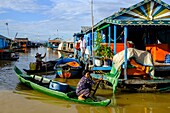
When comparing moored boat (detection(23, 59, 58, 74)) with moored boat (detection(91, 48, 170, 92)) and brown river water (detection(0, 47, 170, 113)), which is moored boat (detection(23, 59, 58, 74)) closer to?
brown river water (detection(0, 47, 170, 113))

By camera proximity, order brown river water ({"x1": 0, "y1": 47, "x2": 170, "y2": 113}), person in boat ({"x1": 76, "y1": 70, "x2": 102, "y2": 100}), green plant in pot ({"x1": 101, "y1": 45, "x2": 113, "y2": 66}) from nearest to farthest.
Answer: brown river water ({"x1": 0, "y1": 47, "x2": 170, "y2": 113}), person in boat ({"x1": 76, "y1": 70, "x2": 102, "y2": 100}), green plant in pot ({"x1": 101, "y1": 45, "x2": 113, "y2": 66})

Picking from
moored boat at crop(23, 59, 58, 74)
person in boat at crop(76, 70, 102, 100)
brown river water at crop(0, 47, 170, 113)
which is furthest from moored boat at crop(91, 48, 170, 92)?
moored boat at crop(23, 59, 58, 74)

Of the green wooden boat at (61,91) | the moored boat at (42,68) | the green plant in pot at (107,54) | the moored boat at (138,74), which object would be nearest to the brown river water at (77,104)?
the green wooden boat at (61,91)

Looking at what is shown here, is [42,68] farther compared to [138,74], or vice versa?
[42,68]

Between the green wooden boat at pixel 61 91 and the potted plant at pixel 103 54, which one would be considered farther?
the potted plant at pixel 103 54

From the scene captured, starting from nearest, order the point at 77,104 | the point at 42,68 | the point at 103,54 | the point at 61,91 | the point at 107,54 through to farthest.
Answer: the point at 77,104 < the point at 61,91 < the point at 107,54 < the point at 103,54 < the point at 42,68

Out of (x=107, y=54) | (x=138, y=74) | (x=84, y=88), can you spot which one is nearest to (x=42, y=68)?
(x=107, y=54)

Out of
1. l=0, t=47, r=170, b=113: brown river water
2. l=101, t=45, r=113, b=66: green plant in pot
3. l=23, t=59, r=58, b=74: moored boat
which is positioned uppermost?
l=101, t=45, r=113, b=66: green plant in pot

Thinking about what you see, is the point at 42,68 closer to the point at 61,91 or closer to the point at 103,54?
the point at 103,54

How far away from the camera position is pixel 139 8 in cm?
1290

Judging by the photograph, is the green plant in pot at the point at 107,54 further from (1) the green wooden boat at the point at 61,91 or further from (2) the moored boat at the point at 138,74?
(1) the green wooden boat at the point at 61,91

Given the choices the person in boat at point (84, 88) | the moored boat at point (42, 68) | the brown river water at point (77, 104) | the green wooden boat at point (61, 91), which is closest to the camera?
the green wooden boat at point (61, 91)

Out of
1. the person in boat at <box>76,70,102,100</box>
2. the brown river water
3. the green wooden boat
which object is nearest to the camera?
the green wooden boat

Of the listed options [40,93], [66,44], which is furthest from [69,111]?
[66,44]
